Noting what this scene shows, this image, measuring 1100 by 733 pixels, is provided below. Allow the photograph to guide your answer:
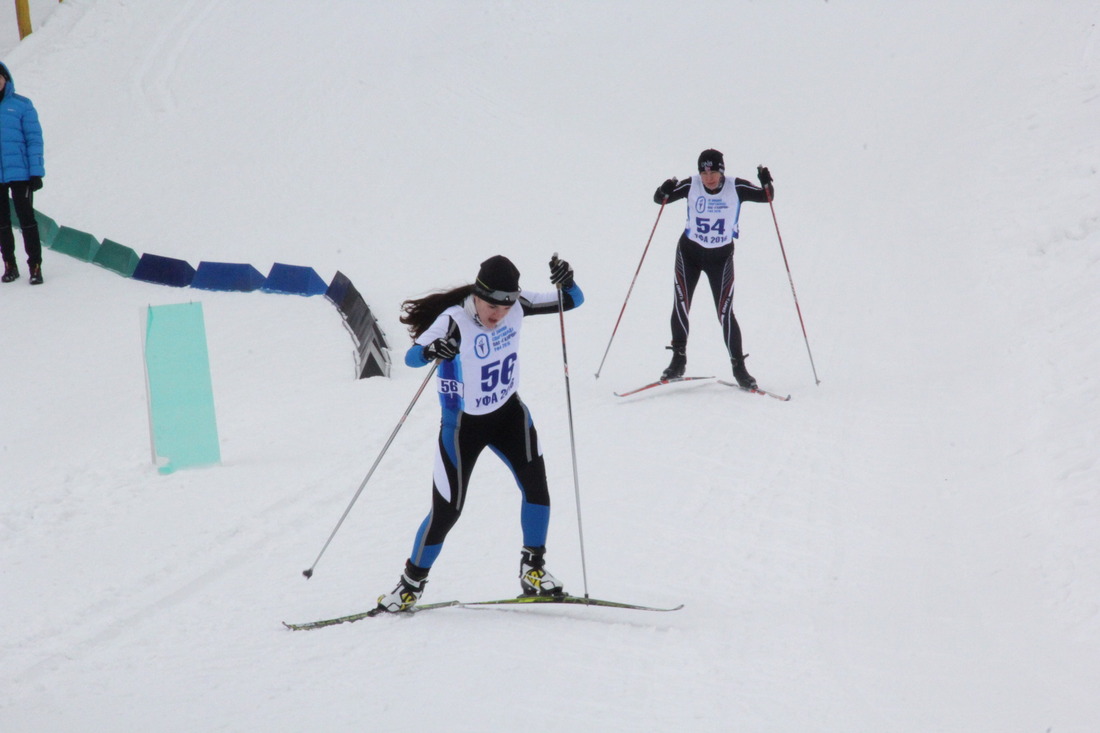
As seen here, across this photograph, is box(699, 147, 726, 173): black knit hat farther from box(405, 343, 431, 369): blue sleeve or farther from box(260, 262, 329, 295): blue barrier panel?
box(260, 262, 329, 295): blue barrier panel

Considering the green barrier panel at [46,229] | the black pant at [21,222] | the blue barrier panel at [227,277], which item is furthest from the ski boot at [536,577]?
the green barrier panel at [46,229]

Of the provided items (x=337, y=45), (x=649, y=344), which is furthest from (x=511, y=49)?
(x=649, y=344)

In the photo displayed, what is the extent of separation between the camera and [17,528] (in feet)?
18.6

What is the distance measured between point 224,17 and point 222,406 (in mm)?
14413

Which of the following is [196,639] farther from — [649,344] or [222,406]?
[649,344]

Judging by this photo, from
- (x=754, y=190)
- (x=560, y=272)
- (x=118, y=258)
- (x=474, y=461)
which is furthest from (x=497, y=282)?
(x=118, y=258)

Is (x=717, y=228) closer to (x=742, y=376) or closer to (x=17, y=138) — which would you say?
(x=742, y=376)

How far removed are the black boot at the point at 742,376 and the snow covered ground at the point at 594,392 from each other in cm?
28

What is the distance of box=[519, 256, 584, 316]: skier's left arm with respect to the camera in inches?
184

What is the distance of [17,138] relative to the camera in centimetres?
980

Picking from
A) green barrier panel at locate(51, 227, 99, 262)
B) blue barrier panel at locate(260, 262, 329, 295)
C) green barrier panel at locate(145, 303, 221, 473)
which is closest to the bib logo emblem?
green barrier panel at locate(145, 303, 221, 473)

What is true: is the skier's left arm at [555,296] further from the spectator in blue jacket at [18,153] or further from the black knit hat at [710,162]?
the spectator in blue jacket at [18,153]

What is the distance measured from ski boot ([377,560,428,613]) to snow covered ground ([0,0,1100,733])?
12 cm

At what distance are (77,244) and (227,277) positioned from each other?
2.22 meters
